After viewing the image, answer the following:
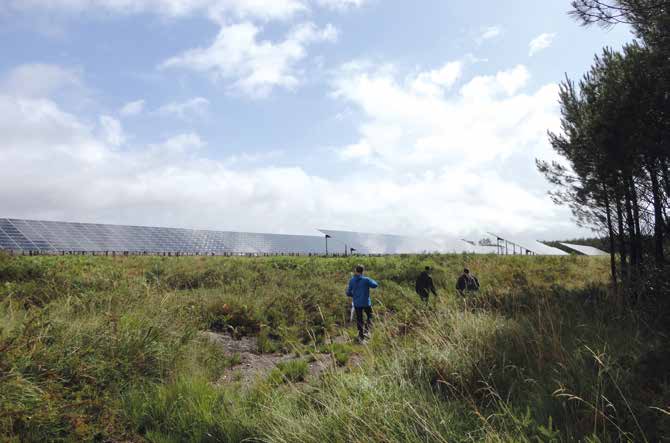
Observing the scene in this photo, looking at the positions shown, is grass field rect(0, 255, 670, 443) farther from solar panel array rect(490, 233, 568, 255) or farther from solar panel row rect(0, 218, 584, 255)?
solar panel array rect(490, 233, 568, 255)

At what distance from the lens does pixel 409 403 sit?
3.44m


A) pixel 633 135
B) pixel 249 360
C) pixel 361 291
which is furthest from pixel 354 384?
pixel 633 135

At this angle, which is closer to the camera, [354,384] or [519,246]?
[354,384]

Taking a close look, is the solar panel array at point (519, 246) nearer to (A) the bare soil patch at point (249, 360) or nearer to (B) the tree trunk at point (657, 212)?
(B) the tree trunk at point (657, 212)

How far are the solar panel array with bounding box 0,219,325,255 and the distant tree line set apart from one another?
32420 mm

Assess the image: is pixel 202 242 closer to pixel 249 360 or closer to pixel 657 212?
pixel 249 360

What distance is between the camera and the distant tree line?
862 cm

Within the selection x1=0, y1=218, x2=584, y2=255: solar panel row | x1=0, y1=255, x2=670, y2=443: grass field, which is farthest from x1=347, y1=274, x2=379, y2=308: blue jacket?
x1=0, y1=218, x2=584, y2=255: solar panel row

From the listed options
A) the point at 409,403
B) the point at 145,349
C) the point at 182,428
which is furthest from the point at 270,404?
the point at 145,349

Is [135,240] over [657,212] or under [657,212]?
under

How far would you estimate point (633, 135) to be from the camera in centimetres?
989

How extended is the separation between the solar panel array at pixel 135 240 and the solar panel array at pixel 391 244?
5.10 meters

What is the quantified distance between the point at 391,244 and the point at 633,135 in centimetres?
3636

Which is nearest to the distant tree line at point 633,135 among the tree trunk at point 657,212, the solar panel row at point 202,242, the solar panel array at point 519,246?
the tree trunk at point 657,212
